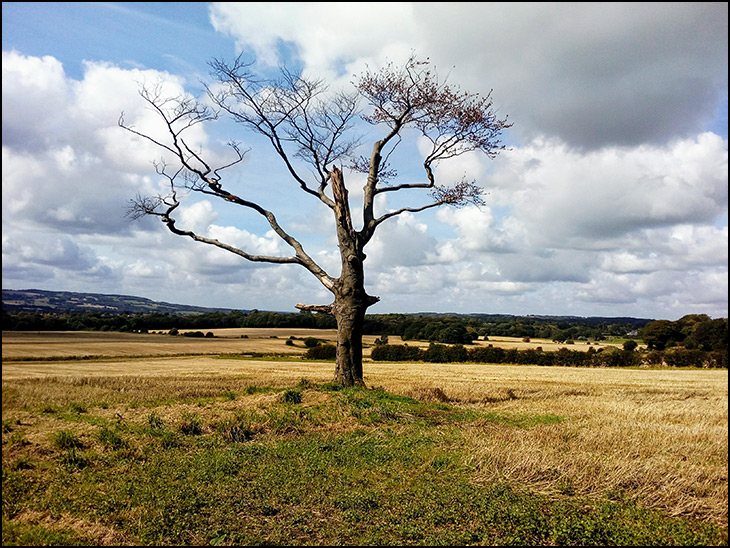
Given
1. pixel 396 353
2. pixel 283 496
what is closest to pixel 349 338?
pixel 283 496

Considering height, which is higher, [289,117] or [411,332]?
[289,117]

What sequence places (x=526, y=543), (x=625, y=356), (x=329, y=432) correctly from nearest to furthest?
(x=526, y=543) < (x=329, y=432) < (x=625, y=356)

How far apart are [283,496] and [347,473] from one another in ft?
4.04

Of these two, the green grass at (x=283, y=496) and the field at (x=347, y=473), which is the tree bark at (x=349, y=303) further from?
the green grass at (x=283, y=496)

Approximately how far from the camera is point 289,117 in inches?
615

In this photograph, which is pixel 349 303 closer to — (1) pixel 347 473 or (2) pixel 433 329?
(1) pixel 347 473

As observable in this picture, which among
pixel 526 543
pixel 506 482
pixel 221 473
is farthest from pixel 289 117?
pixel 526 543

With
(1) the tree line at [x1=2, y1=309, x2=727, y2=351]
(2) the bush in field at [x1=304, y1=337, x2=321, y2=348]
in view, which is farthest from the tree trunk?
(2) the bush in field at [x1=304, y1=337, x2=321, y2=348]

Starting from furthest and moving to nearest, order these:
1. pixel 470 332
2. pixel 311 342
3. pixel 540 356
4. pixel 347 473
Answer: pixel 470 332 < pixel 311 342 < pixel 540 356 < pixel 347 473

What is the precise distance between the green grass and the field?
0.03 m

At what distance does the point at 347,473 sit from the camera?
7.17m

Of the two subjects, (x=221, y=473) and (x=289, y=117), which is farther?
(x=289, y=117)

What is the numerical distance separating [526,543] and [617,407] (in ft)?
37.8

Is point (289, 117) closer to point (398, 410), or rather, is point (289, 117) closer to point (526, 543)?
point (398, 410)
